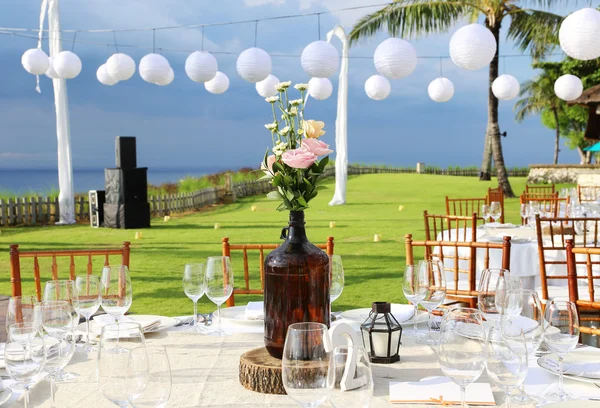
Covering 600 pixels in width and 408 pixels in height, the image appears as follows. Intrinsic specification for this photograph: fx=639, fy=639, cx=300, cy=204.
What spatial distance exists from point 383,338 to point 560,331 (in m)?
0.51

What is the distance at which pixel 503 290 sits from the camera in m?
2.08

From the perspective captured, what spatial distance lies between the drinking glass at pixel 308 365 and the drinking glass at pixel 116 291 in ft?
3.65

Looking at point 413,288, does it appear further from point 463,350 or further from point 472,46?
point 472,46

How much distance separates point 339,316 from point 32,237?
11.0m

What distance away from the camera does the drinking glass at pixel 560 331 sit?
1731mm

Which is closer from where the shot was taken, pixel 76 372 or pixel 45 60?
pixel 76 372

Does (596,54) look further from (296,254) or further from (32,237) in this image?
(32,237)

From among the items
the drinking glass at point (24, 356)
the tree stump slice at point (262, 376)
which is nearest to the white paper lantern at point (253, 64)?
the tree stump slice at point (262, 376)

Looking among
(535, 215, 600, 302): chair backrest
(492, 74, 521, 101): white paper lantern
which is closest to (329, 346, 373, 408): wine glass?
(535, 215, 600, 302): chair backrest

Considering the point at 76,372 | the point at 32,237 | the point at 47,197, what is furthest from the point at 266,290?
the point at 47,197

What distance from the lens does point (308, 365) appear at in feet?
4.09

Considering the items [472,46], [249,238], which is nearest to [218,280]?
[472,46]

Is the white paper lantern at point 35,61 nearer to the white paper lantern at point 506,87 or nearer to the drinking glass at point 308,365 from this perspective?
the white paper lantern at point 506,87

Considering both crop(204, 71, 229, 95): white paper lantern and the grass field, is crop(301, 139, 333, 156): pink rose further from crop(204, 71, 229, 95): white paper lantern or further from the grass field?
crop(204, 71, 229, 95): white paper lantern
